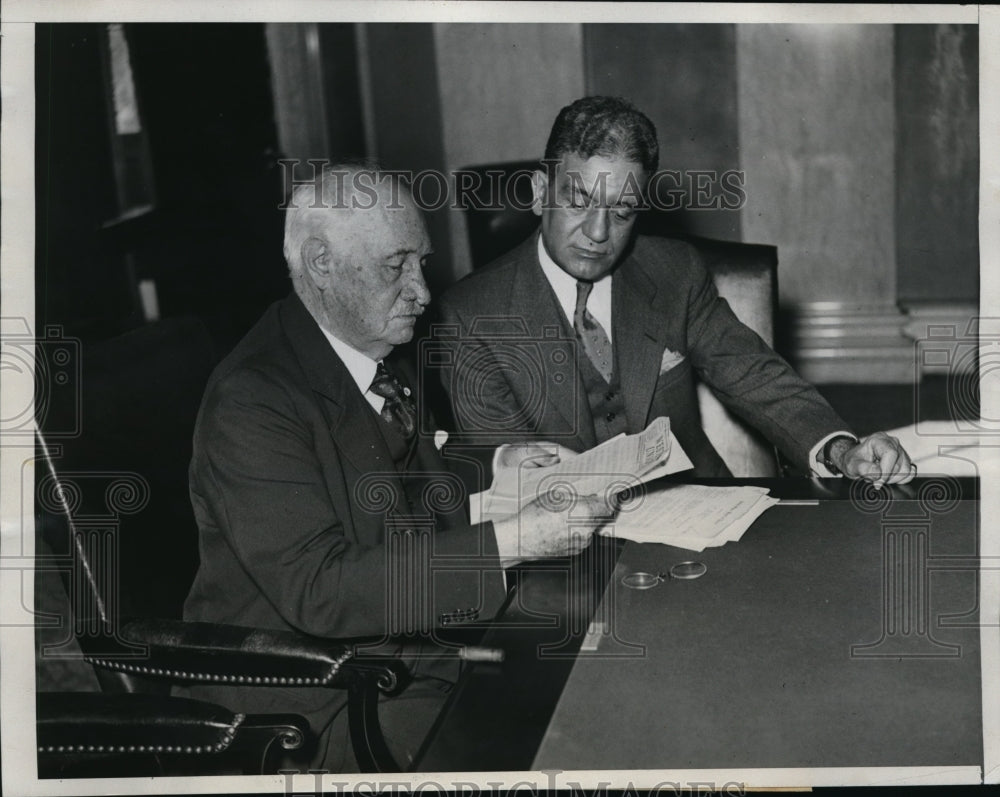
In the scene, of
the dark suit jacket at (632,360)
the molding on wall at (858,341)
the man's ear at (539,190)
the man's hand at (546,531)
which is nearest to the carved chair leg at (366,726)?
the man's hand at (546,531)

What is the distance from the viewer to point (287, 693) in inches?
65.2

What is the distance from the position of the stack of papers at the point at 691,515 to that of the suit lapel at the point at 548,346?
275 millimetres

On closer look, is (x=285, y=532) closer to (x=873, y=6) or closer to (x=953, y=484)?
(x=953, y=484)

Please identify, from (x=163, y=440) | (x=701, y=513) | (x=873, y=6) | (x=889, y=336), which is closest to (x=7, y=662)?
(x=163, y=440)

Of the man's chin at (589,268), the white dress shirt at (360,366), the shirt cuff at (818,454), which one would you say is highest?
the man's chin at (589,268)

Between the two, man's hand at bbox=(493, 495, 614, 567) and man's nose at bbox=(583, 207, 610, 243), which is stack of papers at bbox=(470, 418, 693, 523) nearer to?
man's hand at bbox=(493, 495, 614, 567)

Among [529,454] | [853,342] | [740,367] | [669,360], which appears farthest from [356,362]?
[853,342]

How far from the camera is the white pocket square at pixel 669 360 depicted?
2.21m

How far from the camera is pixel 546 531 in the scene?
1611 millimetres

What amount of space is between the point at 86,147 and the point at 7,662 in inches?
41.9

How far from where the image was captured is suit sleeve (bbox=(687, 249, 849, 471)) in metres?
2.19

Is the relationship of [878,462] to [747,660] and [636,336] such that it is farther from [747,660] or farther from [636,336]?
[747,660]

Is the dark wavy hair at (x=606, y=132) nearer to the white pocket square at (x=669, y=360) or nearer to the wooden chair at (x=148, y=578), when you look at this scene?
the white pocket square at (x=669, y=360)

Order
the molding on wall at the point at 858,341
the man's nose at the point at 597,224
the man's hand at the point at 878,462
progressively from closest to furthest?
the man's hand at the point at 878,462 → the man's nose at the point at 597,224 → the molding on wall at the point at 858,341
